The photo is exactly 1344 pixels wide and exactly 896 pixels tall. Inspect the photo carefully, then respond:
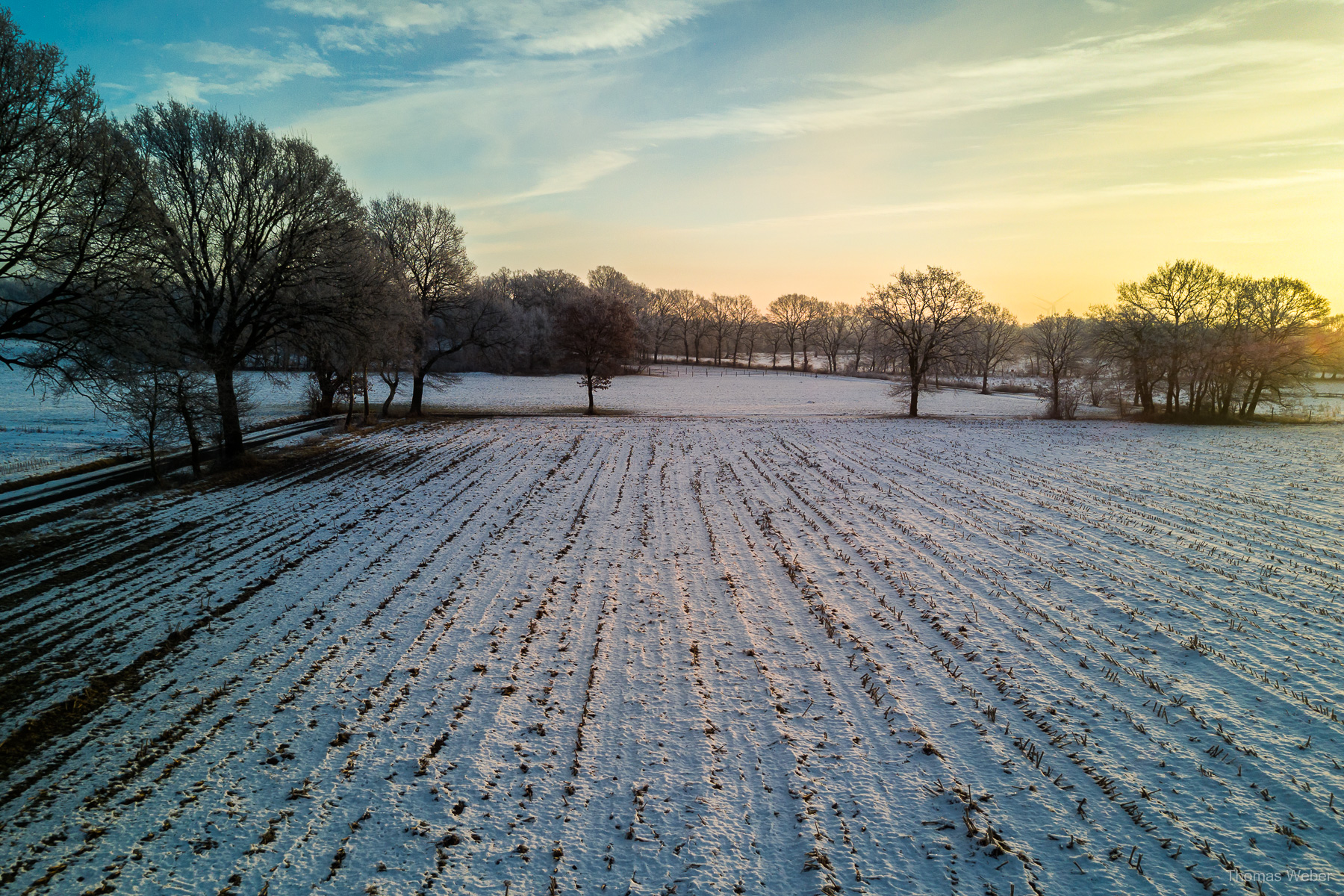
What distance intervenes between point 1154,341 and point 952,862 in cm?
4592

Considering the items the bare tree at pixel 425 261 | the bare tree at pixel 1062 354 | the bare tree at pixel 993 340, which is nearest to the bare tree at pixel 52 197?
the bare tree at pixel 425 261

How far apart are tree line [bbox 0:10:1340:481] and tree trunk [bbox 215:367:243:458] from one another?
0.07 metres

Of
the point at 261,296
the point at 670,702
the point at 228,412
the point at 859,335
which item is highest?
the point at 859,335

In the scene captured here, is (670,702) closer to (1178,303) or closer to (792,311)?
(1178,303)

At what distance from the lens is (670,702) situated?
292 inches

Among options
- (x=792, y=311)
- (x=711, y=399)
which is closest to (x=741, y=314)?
(x=792, y=311)

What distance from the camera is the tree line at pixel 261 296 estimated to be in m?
13.3

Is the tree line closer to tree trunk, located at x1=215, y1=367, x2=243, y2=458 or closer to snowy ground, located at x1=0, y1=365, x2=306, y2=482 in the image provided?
tree trunk, located at x1=215, y1=367, x2=243, y2=458

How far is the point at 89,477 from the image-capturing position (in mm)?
18938

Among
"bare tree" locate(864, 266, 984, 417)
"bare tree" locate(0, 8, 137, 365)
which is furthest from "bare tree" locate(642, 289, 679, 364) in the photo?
"bare tree" locate(0, 8, 137, 365)

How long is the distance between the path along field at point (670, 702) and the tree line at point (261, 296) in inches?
198

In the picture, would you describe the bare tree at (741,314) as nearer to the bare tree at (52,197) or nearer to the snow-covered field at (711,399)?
the snow-covered field at (711,399)

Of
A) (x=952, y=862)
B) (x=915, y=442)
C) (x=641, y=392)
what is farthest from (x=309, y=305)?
(x=641, y=392)

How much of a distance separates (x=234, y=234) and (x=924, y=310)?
124 feet
